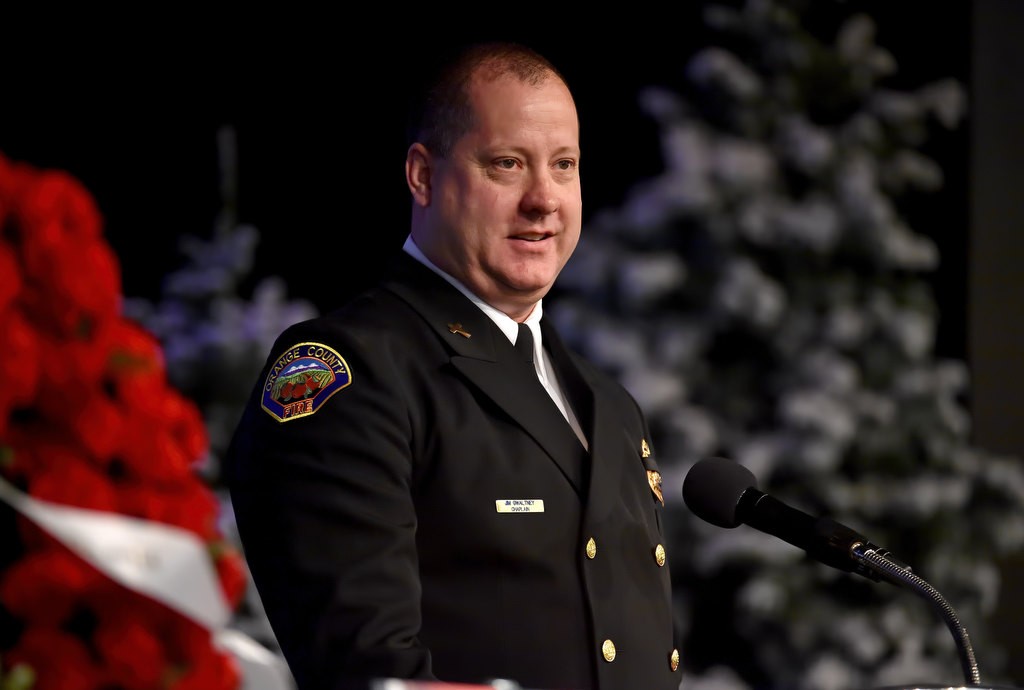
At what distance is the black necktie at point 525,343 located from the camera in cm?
161

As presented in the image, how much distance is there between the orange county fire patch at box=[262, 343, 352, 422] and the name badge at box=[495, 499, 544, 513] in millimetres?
202

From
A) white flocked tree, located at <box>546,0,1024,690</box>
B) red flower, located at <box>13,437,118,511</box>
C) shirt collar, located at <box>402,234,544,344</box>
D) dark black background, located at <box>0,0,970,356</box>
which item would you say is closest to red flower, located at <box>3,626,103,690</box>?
red flower, located at <box>13,437,118,511</box>

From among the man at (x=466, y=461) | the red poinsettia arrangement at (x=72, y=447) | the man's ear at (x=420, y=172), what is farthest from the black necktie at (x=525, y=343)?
the red poinsettia arrangement at (x=72, y=447)

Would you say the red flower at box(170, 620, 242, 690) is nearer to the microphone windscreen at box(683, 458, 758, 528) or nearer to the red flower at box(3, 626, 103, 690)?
the red flower at box(3, 626, 103, 690)

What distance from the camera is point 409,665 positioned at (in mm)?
1236

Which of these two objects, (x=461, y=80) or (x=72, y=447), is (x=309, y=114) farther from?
(x=72, y=447)

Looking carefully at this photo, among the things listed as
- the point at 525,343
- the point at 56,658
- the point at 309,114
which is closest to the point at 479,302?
the point at 525,343

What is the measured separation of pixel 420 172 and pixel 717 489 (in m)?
0.50

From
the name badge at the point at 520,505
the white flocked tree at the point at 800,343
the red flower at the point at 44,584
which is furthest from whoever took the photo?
the white flocked tree at the point at 800,343

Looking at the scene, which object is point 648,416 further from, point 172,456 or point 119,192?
point 172,456

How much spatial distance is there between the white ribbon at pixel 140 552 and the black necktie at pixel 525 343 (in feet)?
1.65

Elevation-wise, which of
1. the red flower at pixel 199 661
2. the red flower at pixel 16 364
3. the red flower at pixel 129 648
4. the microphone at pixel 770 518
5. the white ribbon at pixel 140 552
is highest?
the red flower at pixel 16 364

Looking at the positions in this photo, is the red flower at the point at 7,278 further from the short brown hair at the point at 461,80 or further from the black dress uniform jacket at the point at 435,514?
the short brown hair at the point at 461,80

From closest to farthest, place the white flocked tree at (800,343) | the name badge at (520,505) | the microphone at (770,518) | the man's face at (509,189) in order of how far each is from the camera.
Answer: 1. the microphone at (770,518)
2. the name badge at (520,505)
3. the man's face at (509,189)
4. the white flocked tree at (800,343)
